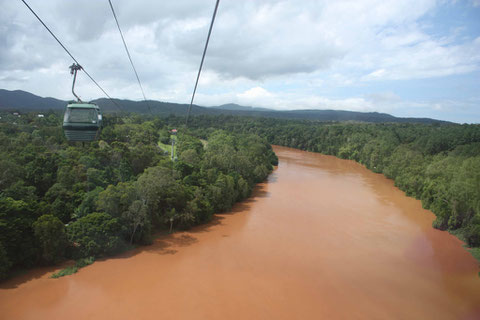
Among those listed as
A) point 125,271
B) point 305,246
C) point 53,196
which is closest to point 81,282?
point 125,271

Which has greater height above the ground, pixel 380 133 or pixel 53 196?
pixel 380 133

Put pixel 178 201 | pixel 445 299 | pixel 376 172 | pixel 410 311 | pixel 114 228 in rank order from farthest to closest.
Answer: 1. pixel 376 172
2. pixel 178 201
3. pixel 114 228
4. pixel 445 299
5. pixel 410 311

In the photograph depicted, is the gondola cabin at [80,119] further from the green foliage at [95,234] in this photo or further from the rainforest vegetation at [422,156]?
the rainforest vegetation at [422,156]

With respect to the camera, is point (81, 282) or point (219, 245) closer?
point (81, 282)

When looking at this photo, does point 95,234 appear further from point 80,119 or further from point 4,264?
point 80,119

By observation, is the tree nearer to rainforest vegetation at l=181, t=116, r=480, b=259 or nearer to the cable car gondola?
the cable car gondola

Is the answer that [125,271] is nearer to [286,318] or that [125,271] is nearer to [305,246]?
[286,318]

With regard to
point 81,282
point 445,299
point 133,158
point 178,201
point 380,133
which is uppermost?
point 380,133
